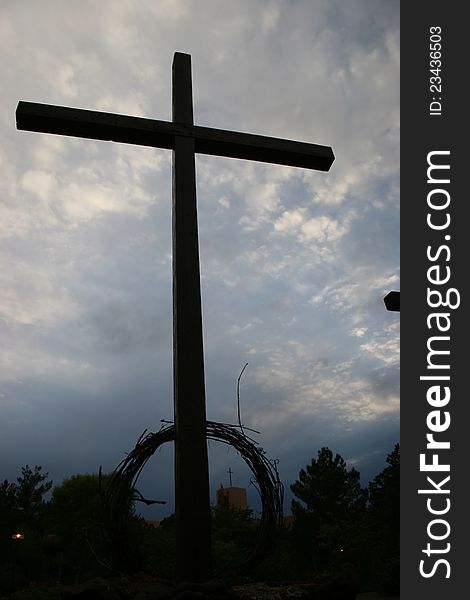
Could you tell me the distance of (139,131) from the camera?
3.45m

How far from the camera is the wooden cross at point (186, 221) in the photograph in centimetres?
255

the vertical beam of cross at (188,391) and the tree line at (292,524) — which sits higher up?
the vertical beam of cross at (188,391)

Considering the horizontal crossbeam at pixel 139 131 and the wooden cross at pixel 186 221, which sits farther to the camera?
the horizontal crossbeam at pixel 139 131

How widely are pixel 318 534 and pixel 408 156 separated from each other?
93.1ft

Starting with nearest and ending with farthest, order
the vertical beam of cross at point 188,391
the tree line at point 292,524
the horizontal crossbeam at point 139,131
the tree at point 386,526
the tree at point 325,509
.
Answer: the vertical beam of cross at point 188,391, the horizontal crossbeam at point 139,131, the tree at point 386,526, the tree line at point 292,524, the tree at point 325,509

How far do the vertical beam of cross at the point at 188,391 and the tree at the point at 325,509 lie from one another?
2618 centimetres

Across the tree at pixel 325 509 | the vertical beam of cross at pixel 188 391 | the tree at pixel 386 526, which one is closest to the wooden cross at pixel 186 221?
the vertical beam of cross at pixel 188 391

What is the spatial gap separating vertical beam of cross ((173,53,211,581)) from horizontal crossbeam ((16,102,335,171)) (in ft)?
0.58

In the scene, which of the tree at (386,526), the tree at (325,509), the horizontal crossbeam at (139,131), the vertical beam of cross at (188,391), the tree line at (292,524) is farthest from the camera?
the tree at (325,509)

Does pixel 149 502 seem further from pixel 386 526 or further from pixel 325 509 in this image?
pixel 325 509

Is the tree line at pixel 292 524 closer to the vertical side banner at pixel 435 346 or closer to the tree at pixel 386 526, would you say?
the tree at pixel 386 526

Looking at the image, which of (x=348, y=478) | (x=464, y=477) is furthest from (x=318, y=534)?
(x=464, y=477)

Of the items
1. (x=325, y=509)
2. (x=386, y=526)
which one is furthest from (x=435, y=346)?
(x=325, y=509)

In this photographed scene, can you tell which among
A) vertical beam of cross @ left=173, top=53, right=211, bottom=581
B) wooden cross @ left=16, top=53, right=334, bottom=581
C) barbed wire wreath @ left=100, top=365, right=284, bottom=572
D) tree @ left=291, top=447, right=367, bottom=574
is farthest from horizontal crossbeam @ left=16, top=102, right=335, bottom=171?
tree @ left=291, top=447, right=367, bottom=574
